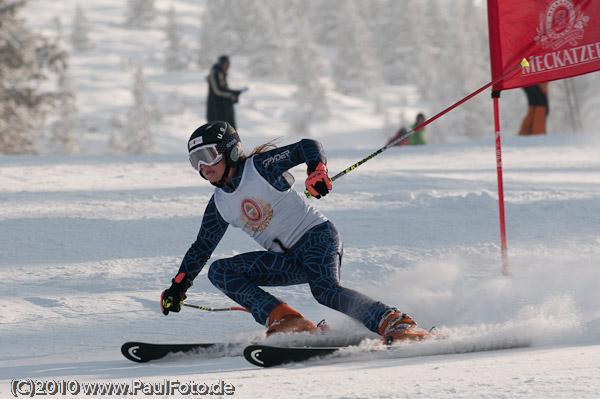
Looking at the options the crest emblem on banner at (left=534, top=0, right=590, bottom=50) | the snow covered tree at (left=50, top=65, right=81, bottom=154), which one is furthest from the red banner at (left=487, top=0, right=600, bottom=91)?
the snow covered tree at (left=50, top=65, right=81, bottom=154)

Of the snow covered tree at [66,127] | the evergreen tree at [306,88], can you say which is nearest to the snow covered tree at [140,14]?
the evergreen tree at [306,88]

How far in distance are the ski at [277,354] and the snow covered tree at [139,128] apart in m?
40.0

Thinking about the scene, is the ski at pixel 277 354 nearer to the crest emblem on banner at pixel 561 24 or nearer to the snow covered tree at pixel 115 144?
the crest emblem on banner at pixel 561 24

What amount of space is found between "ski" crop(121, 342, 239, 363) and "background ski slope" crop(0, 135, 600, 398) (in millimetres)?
85

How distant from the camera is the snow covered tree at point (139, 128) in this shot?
42562 millimetres

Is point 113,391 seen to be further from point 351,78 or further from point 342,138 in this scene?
point 351,78

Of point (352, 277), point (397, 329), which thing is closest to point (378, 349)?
point (397, 329)

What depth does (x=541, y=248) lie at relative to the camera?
5820mm

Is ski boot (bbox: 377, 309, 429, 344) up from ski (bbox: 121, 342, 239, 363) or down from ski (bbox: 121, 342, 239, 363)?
up

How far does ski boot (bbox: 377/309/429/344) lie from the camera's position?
3.31 m

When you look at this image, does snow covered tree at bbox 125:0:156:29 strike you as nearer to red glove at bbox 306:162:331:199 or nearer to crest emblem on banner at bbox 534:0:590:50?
crest emblem on banner at bbox 534:0:590:50

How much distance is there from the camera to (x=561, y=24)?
16.8 ft

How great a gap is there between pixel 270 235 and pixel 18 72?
20.8 meters

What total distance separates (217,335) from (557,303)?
2080mm
